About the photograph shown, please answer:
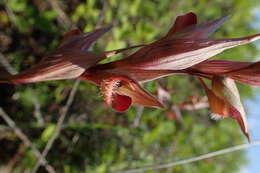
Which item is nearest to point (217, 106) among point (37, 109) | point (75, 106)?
point (37, 109)

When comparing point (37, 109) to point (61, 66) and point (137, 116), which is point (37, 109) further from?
point (61, 66)

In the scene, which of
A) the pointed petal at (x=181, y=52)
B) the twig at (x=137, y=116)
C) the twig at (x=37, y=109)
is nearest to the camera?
the pointed petal at (x=181, y=52)

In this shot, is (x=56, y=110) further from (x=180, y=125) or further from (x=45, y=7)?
(x=180, y=125)

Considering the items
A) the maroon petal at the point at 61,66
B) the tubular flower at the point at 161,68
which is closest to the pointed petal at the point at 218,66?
the tubular flower at the point at 161,68

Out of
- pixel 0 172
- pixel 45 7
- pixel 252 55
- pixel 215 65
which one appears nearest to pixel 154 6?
pixel 45 7

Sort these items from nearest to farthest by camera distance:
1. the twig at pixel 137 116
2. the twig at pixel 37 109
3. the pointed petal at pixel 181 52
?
the pointed petal at pixel 181 52 → the twig at pixel 37 109 → the twig at pixel 137 116

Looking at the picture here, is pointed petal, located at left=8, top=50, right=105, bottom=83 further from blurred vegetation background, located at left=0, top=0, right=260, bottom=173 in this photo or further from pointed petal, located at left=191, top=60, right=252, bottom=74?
blurred vegetation background, located at left=0, top=0, right=260, bottom=173

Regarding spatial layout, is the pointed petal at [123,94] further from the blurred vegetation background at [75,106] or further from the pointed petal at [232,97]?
the blurred vegetation background at [75,106]
